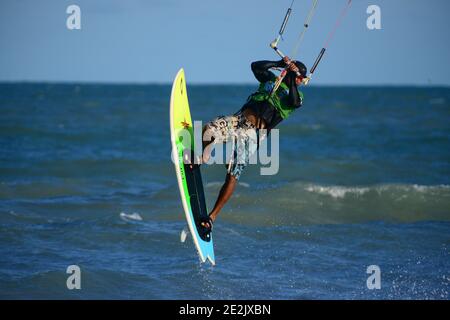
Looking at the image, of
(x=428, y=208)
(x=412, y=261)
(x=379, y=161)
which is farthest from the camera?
(x=379, y=161)

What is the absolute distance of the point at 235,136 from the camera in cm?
752

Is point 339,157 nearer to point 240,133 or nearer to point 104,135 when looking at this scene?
point 104,135

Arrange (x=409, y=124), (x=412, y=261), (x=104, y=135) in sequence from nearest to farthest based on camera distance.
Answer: (x=412, y=261)
(x=104, y=135)
(x=409, y=124)

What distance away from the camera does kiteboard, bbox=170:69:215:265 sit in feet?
24.3

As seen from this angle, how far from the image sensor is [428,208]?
1227cm

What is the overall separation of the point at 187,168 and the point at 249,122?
833 millimetres

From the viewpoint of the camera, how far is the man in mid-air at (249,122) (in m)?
7.47

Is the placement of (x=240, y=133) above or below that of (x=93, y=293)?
above

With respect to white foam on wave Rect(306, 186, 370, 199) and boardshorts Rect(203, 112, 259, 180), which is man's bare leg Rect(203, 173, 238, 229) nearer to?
boardshorts Rect(203, 112, 259, 180)

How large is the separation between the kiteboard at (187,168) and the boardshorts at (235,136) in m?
0.28

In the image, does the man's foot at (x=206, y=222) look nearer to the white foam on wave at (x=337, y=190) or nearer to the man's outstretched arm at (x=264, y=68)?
the man's outstretched arm at (x=264, y=68)

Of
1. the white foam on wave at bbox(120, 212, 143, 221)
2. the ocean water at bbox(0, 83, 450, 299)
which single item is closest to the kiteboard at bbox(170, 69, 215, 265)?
the ocean water at bbox(0, 83, 450, 299)
